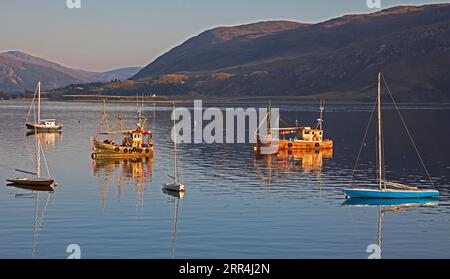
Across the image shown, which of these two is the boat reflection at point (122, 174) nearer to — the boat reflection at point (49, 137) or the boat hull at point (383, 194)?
the boat hull at point (383, 194)

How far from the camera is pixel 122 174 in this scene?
101562 mm

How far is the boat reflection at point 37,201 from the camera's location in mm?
60031

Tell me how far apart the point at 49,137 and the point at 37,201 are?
93800mm

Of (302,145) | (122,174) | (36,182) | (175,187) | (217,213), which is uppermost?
(36,182)

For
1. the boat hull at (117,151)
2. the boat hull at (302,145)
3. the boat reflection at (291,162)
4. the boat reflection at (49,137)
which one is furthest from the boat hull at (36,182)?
the boat reflection at (49,137)

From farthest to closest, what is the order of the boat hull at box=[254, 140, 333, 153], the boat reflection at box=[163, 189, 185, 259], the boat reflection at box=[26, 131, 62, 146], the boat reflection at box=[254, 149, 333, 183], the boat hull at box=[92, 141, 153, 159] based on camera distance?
the boat reflection at box=[26, 131, 62, 146] → the boat hull at box=[254, 140, 333, 153] → the boat hull at box=[92, 141, 153, 159] → the boat reflection at box=[254, 149, 333, 183] → the boat reflection at box=[163, 189, 185, 259]

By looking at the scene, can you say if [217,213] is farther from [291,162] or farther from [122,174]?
[291,162]

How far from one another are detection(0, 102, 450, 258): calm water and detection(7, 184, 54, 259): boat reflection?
0.19 meters

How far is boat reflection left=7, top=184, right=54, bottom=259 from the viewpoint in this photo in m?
60.0

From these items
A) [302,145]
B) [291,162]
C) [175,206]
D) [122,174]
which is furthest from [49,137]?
[175,206]

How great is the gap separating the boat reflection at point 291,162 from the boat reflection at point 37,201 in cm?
2838

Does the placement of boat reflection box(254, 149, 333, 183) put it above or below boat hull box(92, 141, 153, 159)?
below

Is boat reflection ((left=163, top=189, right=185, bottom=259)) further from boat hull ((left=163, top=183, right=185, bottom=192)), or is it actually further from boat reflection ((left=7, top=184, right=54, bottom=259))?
boat reflection ((left=7, top=184, right=54, bottom=259))

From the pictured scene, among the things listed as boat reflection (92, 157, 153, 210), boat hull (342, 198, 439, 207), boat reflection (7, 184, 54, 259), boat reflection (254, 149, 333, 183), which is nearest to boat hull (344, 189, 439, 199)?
boat hull (342, 198, 439, 207)
